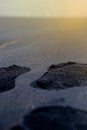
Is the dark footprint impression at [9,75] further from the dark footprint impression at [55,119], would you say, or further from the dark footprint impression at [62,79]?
the dark footprint impression at [55,119]

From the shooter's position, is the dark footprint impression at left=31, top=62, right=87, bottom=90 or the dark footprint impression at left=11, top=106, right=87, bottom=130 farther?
the dark footprint impression at left=31, top=62, right=87, bottom=90

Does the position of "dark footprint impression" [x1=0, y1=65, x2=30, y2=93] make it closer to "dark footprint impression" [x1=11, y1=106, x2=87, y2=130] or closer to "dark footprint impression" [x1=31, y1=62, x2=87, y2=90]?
"dark footprint impression" [x1=31, y1=62, x2=87, y2=90]

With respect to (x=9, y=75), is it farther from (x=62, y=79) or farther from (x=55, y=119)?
(x=55, y=119)

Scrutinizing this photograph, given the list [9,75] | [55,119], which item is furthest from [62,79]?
[55,119]

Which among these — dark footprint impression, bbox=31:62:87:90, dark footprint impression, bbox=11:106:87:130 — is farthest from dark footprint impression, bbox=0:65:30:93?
dark footprint impression, bbox=11:106:87:130

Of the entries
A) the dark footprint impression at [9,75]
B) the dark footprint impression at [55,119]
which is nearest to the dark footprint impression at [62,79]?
the dark footprint impression at [9,75]

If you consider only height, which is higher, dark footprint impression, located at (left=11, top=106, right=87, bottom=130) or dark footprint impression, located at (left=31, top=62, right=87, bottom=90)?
dark footprint impression, located at (left=31, top=62, right=87, bottom=90)

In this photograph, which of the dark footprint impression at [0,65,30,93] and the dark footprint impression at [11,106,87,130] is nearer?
the dark footprint impression at [11,106,87,130]
